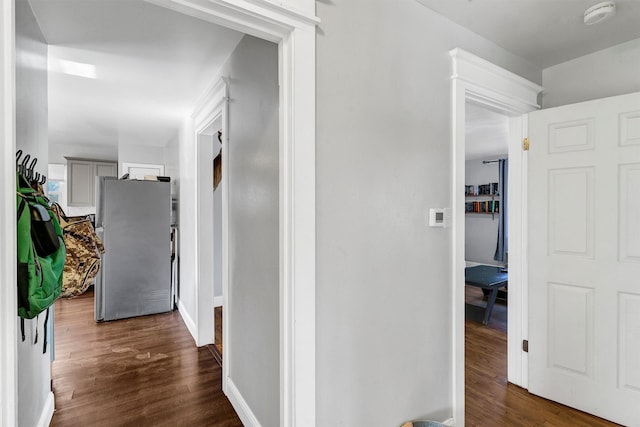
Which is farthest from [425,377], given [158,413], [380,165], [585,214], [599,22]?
[599,22]

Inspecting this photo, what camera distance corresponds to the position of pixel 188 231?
11.8 feet

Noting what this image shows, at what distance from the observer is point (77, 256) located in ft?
5.33

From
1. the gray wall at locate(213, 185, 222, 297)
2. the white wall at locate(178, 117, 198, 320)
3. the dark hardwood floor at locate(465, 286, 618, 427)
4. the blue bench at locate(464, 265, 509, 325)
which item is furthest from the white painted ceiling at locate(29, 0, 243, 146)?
the blue bench at locate(464, 265, 509, 325)

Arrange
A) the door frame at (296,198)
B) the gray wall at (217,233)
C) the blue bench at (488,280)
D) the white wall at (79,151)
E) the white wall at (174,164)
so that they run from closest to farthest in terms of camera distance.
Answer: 1. the door frame at (296,198)
2. the blue bench at (488,280)
3. the white wall at (174,164)
4. the gray wall at (217,233)
5. the white wall at (79,151)

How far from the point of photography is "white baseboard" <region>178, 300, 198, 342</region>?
3223 millimetres

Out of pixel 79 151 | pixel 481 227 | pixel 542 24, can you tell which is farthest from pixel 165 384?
pixel 481 227

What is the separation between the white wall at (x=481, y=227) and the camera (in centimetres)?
648

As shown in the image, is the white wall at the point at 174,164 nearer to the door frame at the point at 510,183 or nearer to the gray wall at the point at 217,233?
the gray wall at the point at 217,233

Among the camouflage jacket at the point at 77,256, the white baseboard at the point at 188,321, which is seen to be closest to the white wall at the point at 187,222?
the white baseboard at the point at 188,321

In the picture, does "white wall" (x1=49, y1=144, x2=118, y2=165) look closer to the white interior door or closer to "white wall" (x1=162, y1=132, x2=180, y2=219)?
"white wall" (x1=162, y1=132, x2=180, y2=219)

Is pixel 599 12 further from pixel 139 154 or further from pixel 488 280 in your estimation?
pixel 139 154

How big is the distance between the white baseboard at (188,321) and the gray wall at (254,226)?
3.97 ft

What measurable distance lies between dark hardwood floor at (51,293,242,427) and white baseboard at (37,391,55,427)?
5 cm

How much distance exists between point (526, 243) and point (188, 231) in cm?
327
